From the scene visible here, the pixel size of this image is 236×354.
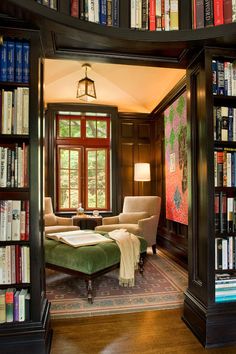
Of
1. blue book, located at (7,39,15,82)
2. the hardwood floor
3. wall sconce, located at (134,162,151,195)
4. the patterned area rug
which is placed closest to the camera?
blue book, located at (7,39,15,82)

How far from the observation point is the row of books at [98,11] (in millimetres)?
1686

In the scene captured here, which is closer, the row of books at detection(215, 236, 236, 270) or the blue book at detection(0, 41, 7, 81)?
the blue book at detection(0, 41, 7, 81)

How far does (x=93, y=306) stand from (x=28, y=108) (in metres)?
1.92

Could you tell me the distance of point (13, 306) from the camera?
1752 mm

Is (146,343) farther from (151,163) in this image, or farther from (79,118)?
(79,118)

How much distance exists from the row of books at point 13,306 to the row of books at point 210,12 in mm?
2216

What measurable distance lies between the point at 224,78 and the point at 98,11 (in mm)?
1061

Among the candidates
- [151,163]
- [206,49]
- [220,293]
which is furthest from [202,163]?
[151,163]

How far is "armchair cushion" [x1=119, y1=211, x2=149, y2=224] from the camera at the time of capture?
446cm

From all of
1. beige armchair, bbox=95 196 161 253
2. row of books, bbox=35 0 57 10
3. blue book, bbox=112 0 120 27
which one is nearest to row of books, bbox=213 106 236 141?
blue book, bbox=112 0 120 27

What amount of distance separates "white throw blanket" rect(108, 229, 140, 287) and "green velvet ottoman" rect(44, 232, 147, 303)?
0.19ft

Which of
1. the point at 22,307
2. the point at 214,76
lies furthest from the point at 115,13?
the point at 22,307

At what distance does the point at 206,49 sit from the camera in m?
1.98

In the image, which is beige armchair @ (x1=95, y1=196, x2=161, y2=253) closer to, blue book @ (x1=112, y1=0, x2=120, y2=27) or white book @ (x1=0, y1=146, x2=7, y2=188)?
white book @ (x1=0, y1=146, x2=7, y2=188)
